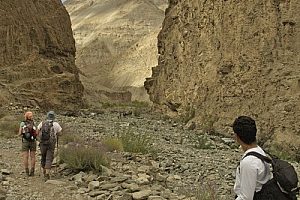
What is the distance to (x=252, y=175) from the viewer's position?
3.97 metres

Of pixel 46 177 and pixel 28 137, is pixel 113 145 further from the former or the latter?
pixel 46 177

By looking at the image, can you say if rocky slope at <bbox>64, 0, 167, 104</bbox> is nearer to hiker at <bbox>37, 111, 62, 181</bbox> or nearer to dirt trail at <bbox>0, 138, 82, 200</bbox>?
dirt trail at <bbox>0, 138, 82, 200</bbox>

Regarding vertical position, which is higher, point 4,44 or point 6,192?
point 4,44

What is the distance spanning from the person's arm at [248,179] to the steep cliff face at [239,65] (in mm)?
13418

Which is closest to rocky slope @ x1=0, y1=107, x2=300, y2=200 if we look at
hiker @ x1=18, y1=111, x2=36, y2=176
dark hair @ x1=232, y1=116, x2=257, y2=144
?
hiker @ x1=18, y1=111, x2=36, y2=176

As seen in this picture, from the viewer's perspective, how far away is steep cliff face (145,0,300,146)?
18.1 m

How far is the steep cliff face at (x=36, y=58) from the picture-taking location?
85.6 ft

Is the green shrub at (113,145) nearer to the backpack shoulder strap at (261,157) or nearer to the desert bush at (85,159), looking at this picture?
the desert bush at (85,159)

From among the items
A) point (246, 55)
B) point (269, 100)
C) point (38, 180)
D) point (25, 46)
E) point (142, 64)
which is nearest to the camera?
point (38, 180)

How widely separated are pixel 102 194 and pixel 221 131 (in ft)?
41.0

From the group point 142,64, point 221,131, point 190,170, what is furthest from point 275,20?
point 142,64

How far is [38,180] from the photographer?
9914 mm

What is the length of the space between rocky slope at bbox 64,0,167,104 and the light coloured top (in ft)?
177

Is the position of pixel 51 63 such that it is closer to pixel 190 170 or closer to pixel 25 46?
pixel 25 46
